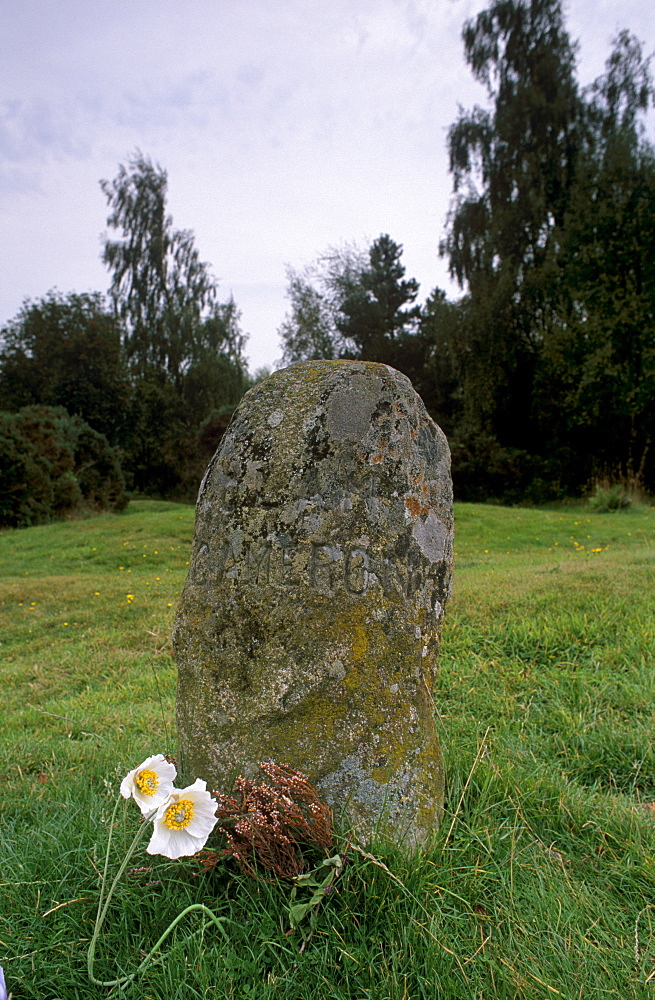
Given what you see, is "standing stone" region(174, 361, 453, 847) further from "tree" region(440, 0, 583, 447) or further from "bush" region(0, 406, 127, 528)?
"tree" region(440, 0, 583, 447)

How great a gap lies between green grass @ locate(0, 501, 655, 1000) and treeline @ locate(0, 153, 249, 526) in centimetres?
1165

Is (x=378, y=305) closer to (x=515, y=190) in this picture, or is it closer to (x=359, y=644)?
(x=515, y=190)

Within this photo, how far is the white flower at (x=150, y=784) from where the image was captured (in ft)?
5.37

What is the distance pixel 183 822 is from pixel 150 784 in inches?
5.5

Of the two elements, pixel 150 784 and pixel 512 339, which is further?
pixel 512 339

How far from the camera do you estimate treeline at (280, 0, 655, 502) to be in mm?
18297

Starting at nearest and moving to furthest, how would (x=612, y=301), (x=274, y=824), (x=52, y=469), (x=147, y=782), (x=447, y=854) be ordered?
(x=147, y=782) < (x=274, y=824) < (x=447, y=854) < (x=52, y=469) < (x=612, y=301)

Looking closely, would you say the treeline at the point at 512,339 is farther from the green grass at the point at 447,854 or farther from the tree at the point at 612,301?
the green grass at the point at 447,854

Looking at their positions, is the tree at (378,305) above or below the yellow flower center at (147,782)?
above

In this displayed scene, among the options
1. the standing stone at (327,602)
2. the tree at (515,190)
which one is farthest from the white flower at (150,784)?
the tree at (515,190)

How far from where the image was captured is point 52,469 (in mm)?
15812

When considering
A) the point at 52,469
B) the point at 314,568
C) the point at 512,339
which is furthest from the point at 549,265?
the point at 314,568

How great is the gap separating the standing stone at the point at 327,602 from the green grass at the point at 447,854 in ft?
0.94

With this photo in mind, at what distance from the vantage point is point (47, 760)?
3.37 meters
